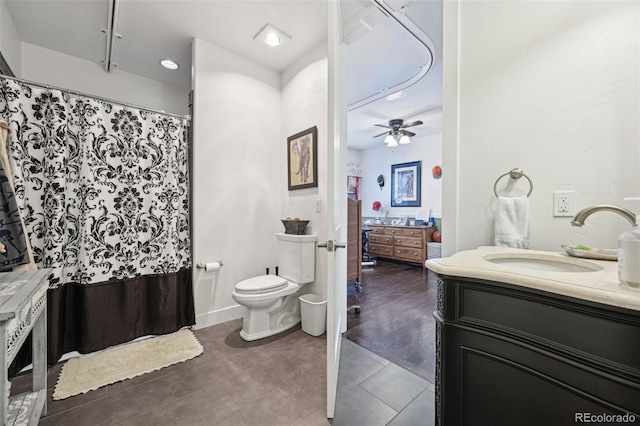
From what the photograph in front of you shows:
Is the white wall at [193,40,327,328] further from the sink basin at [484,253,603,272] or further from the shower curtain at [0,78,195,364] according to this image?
the sink basin at [484,253,603,272]

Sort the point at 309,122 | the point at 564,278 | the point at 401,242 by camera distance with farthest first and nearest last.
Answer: the point at 401,242 < the point at 309,122 < the point at 564,278

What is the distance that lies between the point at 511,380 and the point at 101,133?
9.04 ft

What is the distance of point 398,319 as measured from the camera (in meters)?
2.55

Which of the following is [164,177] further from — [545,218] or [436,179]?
[436,179]

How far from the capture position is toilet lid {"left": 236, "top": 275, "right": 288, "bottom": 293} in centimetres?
209

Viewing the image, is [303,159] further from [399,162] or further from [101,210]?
[399,162]

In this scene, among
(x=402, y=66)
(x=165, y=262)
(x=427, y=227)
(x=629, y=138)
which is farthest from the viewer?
(x=427, y=227)

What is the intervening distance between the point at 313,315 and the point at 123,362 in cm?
138

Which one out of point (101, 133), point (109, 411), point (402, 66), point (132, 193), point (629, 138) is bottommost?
point (109, 411)

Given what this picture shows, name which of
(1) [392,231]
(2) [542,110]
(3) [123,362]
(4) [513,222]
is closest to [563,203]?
(4) [513,222]

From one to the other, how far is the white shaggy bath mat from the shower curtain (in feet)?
0.26

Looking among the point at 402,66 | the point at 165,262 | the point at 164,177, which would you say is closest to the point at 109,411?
the point at 165,262

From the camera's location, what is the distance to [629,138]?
103 centimetres

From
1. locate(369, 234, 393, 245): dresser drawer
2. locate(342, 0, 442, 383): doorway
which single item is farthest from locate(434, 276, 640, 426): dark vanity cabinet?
locate(369, 234, 393, 245): dresser drawer
